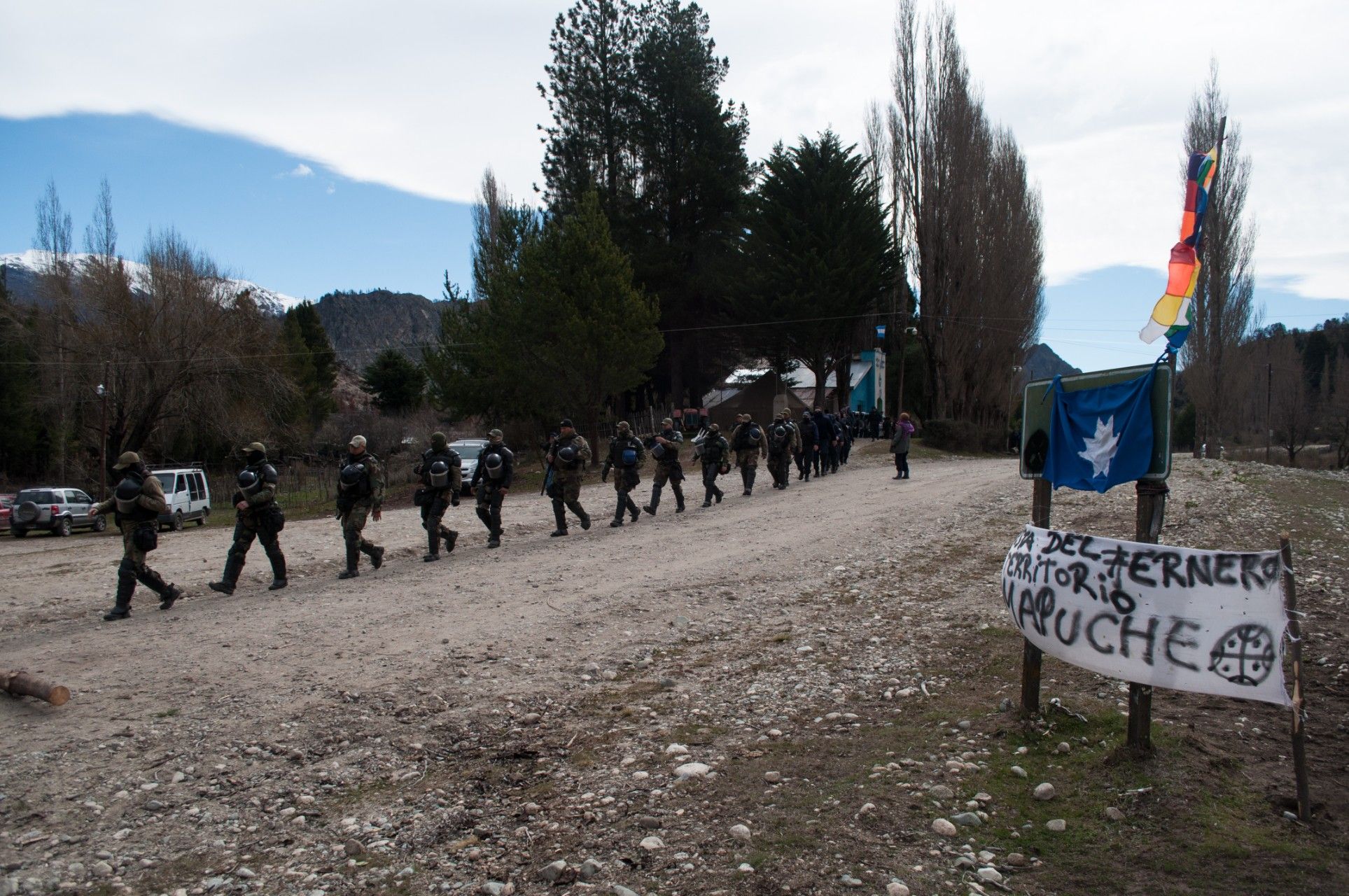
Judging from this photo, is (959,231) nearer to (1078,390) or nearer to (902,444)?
(902,444)

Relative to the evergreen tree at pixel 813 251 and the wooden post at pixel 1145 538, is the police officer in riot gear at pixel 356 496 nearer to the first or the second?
the wooden post at pixel 1145 538

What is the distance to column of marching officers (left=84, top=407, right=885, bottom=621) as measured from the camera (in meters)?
9.49

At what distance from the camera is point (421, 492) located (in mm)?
13062

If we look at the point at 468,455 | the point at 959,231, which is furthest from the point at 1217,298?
the point at 468,455

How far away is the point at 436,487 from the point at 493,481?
117 cm

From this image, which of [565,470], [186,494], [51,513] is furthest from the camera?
[51,513]

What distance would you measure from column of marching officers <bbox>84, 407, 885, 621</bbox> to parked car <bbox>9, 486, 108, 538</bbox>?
1516cm

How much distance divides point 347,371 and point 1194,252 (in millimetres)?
112144

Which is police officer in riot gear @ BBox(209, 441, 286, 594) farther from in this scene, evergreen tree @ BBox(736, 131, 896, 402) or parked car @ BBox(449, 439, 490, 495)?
evergreen tree @ BBox(736, 131, 896, 402)

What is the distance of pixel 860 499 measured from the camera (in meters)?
18.1

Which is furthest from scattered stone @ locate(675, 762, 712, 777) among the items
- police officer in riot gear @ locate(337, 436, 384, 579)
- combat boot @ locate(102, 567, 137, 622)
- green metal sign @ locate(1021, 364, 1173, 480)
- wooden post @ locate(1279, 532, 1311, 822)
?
police officer in riot gear @ locate(337, 436, 384, 579)

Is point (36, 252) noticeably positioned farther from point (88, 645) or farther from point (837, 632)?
point (837, 632)

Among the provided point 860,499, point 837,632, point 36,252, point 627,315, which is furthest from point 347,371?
point 837,632

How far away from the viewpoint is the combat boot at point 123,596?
9.33 metres
